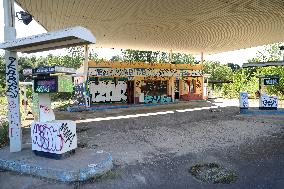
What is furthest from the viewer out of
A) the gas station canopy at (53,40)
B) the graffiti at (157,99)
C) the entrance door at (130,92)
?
the graffiti at (157,99)

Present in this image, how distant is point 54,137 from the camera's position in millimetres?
6812

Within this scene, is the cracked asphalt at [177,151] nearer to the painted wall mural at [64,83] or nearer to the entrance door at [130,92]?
the painted wall mural at [64,83]

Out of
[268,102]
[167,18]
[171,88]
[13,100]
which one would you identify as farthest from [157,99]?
[13,100]

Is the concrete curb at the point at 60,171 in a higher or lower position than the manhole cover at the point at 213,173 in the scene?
higher

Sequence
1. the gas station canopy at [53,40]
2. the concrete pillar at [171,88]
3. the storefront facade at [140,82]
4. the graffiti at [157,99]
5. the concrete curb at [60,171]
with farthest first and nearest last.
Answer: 1. the concrete pillar at [171,88]
2. the graffiti at [157,99]
3. the storefront facade at [140,82]
4. the concrete curb at [60,171]
5. the gas station canopy at [53,40]

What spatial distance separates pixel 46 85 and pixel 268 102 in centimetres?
1464

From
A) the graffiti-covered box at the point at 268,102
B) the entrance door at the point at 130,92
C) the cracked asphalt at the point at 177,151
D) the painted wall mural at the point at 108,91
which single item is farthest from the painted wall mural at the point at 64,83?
the entrance door at the point at 130,92

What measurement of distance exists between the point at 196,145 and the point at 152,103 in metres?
15.7

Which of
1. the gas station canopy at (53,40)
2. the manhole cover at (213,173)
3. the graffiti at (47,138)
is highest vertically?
the gas station canopy at (53,40)

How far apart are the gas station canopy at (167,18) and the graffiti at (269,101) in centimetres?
445

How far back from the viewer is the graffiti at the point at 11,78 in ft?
25.1

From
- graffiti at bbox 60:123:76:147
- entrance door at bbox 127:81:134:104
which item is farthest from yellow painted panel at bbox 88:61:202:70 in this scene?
graffiti at bbox 60:123:76:147

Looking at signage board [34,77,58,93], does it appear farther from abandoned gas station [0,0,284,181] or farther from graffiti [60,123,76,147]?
graffiti [60,123,76,147]

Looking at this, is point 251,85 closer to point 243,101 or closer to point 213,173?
point 243,101
